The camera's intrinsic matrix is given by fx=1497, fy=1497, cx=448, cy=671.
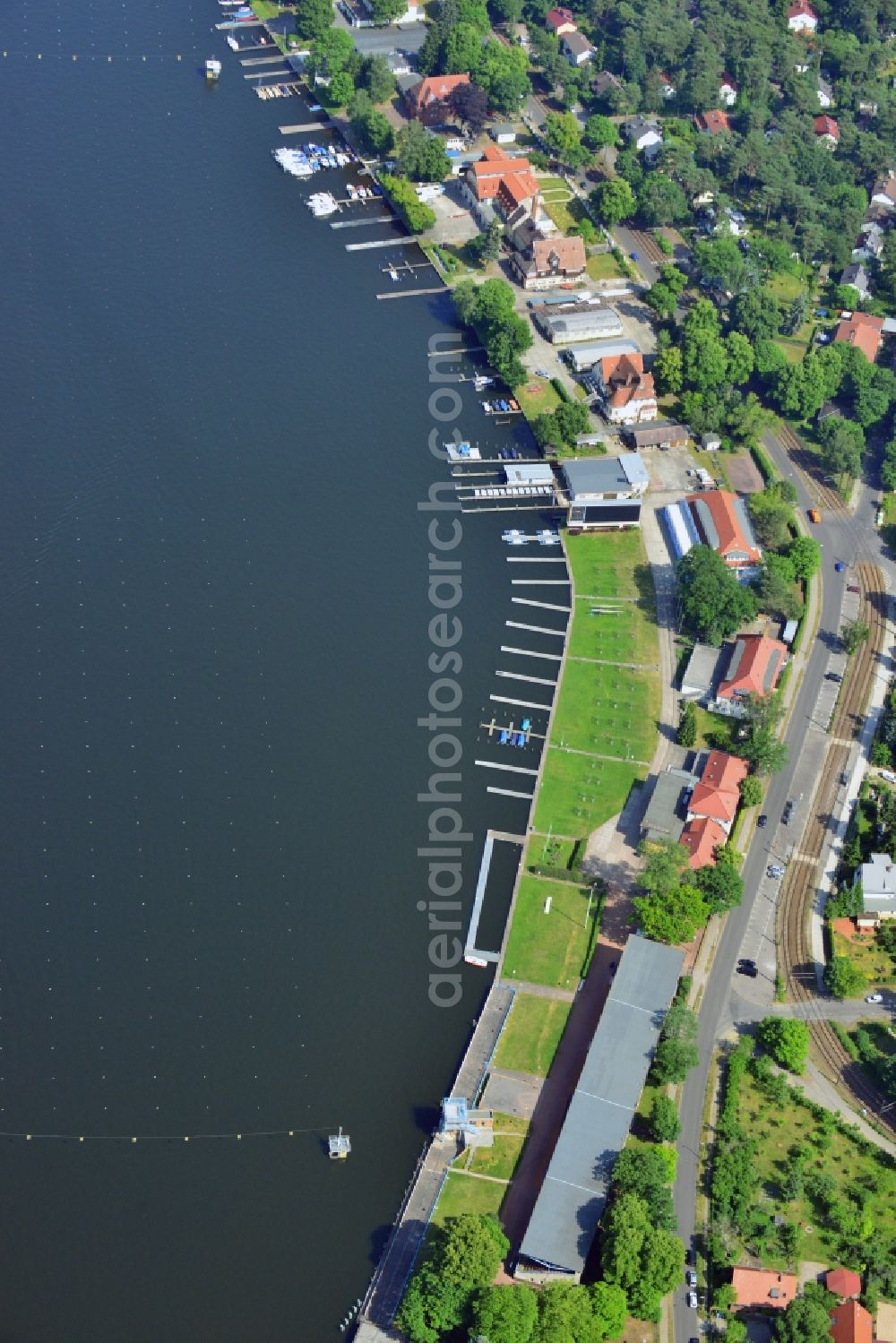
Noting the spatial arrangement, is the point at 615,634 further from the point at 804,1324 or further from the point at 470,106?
the point at 470,106

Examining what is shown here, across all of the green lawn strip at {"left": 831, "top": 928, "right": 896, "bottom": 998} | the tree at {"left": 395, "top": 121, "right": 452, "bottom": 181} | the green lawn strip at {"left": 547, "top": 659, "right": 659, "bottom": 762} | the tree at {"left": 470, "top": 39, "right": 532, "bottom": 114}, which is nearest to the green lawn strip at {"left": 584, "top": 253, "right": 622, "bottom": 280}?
the tree at {"left": 395, "top": 121, "right": 452, "bottom": 181}

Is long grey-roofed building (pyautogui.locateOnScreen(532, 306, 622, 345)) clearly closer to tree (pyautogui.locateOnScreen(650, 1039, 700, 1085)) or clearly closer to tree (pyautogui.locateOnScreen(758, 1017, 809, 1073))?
tree (pyautogui.locateOnScreen(758, 1017, 809, 1073))

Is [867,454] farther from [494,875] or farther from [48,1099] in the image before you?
[48,1099]

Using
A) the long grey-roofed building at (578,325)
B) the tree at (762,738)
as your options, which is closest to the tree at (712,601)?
the tree at (762,738)

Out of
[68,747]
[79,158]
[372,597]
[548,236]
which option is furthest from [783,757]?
[79,158]

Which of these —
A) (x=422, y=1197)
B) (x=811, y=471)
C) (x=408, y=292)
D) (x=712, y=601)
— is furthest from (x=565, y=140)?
(x=422, y=1197)

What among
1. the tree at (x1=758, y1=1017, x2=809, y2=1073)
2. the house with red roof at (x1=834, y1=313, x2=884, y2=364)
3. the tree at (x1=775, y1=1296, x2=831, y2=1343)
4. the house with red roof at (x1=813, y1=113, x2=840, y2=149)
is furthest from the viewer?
the house with red roof at (x1=813, y1=113, x2=840, y2=149)

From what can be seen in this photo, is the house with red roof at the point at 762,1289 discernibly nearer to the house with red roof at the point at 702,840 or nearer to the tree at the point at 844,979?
the tree at the point at 844,979

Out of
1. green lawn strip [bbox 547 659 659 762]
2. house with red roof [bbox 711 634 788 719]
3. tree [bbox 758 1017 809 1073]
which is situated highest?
house with red roof [bbox 711 634 788 719]
